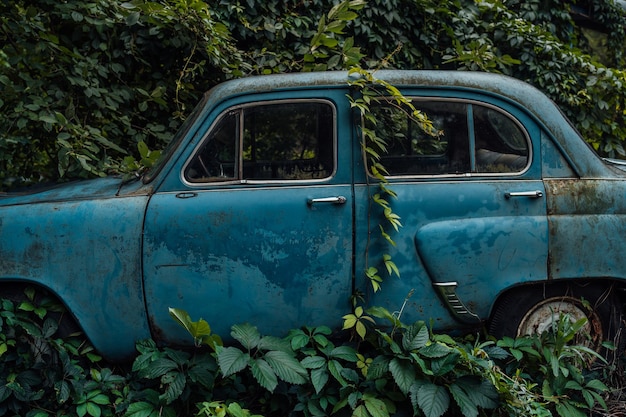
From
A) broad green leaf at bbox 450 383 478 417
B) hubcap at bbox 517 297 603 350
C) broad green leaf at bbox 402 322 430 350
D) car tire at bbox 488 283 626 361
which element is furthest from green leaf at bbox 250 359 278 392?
hubcap at bbox 517 297 603 350

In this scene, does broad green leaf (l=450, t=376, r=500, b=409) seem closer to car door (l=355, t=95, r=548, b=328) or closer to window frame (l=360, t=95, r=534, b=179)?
car door (l=355, t=95, r=548, b=328)

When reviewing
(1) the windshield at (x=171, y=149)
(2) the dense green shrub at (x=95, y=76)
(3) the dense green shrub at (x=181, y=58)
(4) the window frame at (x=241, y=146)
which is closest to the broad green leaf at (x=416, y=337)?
(4) the window frame at (x=241, y=146)

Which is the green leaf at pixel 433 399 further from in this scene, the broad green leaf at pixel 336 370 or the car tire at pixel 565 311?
the car tire at pixel 565 311

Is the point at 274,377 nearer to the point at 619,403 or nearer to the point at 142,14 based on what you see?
the point at 619,403

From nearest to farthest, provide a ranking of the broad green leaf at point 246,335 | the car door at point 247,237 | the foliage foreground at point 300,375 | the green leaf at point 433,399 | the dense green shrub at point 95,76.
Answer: the green leaf at point 433,399 → the foliage foreground at point 300,375 → the broad green leaf at point 246,335 → the car door at point 247,237 → the dense green shrub at point 95,76

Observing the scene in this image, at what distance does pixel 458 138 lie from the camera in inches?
133

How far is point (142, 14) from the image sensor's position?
190 inches

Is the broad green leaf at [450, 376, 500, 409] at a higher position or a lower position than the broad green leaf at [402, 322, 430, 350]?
lower

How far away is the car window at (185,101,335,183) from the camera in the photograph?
327 cm

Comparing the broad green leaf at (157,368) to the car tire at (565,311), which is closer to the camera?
the broad green leaf at (157,368)

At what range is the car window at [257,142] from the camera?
3271 mm

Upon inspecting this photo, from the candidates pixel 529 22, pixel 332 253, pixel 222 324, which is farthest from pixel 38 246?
pixel 529 22

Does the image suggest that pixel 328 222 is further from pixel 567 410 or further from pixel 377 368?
pixel 567 410

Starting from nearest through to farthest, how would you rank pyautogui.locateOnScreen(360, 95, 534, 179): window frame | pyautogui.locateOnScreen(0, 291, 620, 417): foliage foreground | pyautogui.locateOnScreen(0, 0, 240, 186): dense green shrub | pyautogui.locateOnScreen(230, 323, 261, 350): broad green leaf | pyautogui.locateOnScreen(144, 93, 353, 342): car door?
pyautogui.locateOnScreen(0, 291, 620, 417): foliage foreground, pyautogui.locateOnScreen(230, 323, 261, 350): broad green leaf, pyautogui.locateOnScreen(144, 93, 353, 342): car door, pyautogui.locateOnScreen(360, 95, 534, 179): window frame, pyautogui.locateOnScreen(0, 0, 240, 186): dense green shrub
